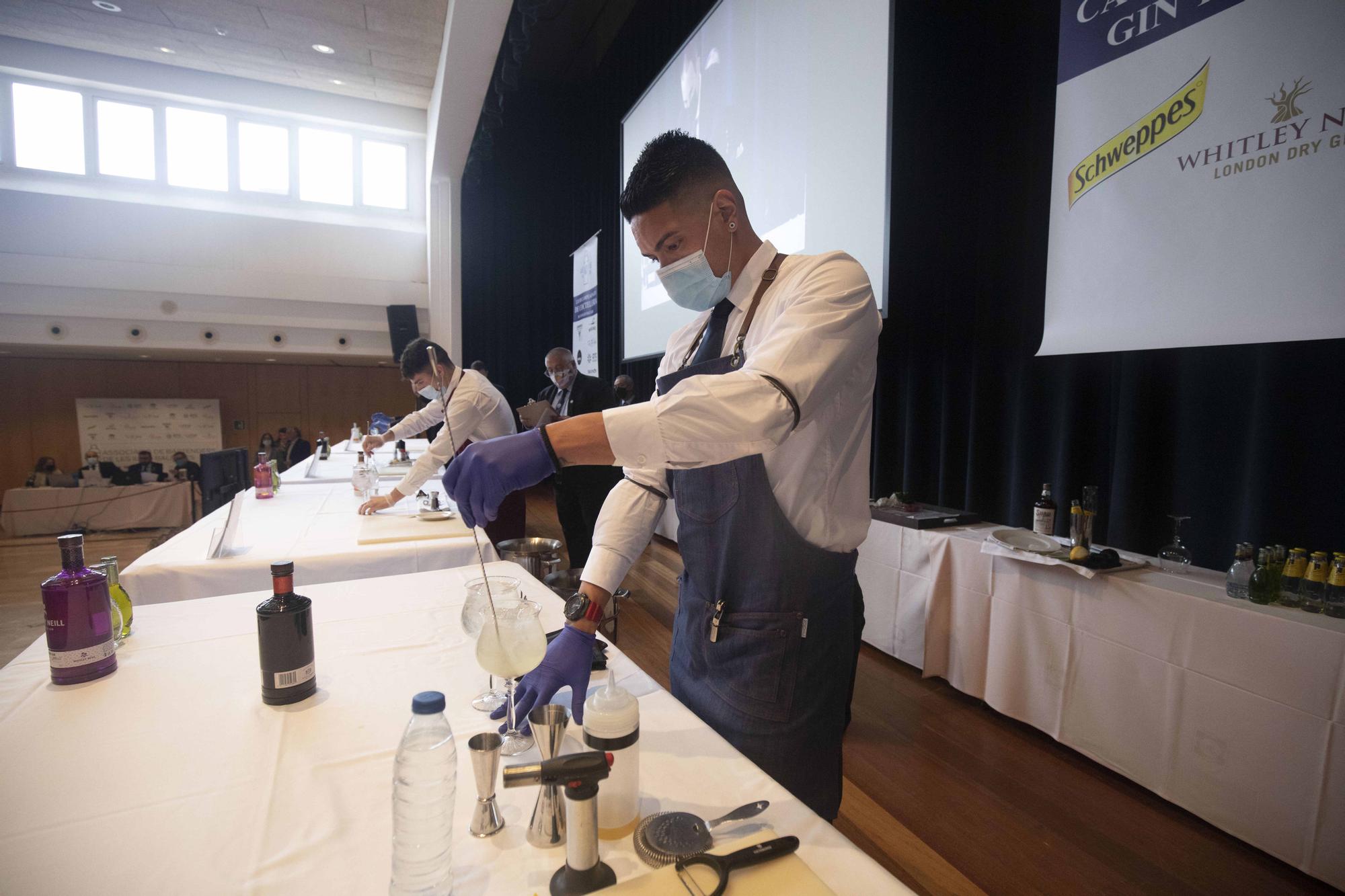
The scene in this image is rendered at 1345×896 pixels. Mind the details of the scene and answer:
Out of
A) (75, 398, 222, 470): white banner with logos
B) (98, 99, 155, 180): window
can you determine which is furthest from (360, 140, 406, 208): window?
(75, 398, 222, 470): white banner with logos

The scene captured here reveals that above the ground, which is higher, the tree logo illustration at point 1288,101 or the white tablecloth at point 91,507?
the tree logo illustration at point 1288,101

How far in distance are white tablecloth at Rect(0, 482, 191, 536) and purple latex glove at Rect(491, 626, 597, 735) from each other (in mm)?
7187

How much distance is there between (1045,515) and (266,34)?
327 inches

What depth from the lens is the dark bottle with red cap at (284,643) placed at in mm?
906

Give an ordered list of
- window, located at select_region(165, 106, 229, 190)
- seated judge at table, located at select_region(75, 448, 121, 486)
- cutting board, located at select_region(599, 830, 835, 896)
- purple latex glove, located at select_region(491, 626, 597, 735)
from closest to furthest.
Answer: cutting board, located at select_region(599, 830, 835, 896) < purple latex glove, located at select_region(491, 626, 597, 735) < seated judge at table, located at select_region(75, 448, 121, 486) < window, located at select_region(165, 106, 229, 190)

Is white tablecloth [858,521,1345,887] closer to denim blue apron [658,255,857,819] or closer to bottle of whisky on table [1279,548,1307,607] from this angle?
bottle of whisky on table [1279,548,1307,607]

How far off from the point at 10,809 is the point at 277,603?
33cm

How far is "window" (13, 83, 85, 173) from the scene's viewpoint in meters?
7.15

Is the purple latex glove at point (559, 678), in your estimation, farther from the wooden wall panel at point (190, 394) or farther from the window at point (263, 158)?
the window at point (263, 158)

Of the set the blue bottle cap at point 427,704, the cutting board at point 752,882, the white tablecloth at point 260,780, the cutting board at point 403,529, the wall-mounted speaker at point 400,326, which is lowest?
the white tablecloth at point 260,780

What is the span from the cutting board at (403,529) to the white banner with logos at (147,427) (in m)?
9.31

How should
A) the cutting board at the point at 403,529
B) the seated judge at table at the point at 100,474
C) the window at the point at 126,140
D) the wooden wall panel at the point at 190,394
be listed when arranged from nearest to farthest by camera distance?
the cutting board at the point at 403,529 < the seated judge at table at the point at 100,474 < the window at the point at 126,140 < the wooden wall panel at the point at 190,394

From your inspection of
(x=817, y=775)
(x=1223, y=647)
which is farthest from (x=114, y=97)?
(x=1223, y=647)

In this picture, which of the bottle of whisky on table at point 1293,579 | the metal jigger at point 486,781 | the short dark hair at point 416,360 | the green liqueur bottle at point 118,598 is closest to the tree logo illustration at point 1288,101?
the bottle of whisky on table at point 1293,579
